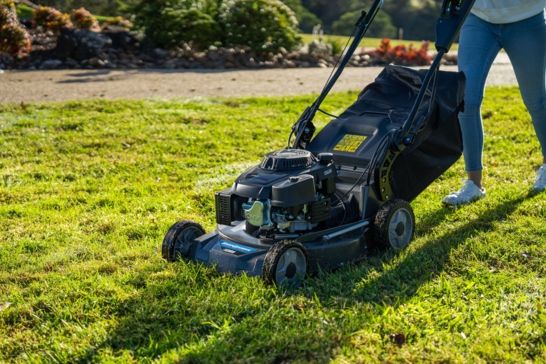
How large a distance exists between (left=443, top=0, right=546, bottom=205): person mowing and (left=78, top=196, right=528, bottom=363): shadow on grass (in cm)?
116

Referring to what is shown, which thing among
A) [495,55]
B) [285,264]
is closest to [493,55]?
[495,55]

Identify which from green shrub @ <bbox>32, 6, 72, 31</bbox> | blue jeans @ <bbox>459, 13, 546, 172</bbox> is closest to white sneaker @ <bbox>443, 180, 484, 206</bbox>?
blue jeans @ <bbox>459, 13, 546, 172</bbox>

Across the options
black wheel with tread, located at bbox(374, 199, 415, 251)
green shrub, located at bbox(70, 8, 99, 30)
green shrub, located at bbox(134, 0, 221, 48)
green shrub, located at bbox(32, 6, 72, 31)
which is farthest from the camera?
green shrub, located at bbox(70, 8, 99, 30)

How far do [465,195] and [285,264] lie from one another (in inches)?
74.2

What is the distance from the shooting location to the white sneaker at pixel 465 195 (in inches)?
198

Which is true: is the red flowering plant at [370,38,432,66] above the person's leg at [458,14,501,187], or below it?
below

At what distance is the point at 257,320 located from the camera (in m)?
3.28

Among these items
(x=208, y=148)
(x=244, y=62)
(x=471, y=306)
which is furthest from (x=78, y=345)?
(x=244, y=62)

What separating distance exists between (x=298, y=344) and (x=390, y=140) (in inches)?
53.5

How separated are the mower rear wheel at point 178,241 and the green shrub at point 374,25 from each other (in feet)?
56.1

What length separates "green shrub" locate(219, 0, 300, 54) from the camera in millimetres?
12203

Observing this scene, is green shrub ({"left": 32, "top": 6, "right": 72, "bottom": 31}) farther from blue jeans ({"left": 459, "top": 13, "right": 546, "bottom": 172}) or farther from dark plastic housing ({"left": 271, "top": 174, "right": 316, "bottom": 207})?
dark plastic housing ({"left": 271, "top": 174, "right": 316, "bottom": 207})

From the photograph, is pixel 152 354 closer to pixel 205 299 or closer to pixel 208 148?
pixel 205 299

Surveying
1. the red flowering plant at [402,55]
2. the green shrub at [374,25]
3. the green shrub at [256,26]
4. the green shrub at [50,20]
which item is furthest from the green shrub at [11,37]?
the green shrub at [374,25]
